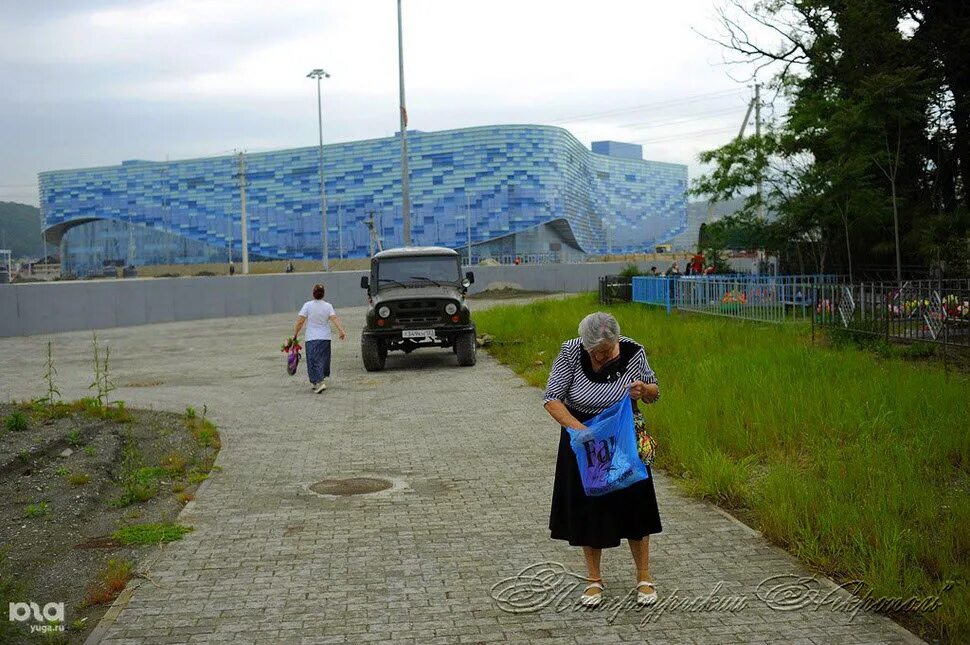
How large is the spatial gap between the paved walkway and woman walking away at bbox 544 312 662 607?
310 mm

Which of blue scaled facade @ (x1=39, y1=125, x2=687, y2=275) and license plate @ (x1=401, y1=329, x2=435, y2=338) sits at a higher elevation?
blue scaled facade @ (x1=39, y1=125, x2=687, y2=275)

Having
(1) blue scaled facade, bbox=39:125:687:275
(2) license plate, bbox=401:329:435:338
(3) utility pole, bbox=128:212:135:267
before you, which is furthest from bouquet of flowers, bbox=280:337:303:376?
(3) utility pole, bbox=128:212:135:267

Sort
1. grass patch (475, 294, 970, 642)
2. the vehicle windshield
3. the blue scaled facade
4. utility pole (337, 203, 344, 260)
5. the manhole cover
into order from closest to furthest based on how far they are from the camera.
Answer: grass patch (475, 294, 970, 642), the manhole cover, the vehicle windshield, the blue scaled facade, utility pole (337, 203, 344, 260)

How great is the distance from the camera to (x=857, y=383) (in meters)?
11.1

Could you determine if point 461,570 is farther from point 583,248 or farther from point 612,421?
point 583,248

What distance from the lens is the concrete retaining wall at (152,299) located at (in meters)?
30.4

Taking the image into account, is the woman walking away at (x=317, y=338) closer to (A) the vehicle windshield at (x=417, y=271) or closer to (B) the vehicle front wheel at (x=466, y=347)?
(B) the vehicle front wheel at (x=466, y=347)

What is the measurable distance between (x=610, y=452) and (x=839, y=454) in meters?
3.73

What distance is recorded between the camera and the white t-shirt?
15.4 meters

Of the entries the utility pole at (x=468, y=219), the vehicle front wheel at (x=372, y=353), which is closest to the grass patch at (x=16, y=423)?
the vehicle front wheel at (x=372, y=353)

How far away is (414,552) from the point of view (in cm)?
650

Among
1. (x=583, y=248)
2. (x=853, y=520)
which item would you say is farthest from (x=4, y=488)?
(x=583, y=248)

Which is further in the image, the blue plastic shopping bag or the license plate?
the license plate

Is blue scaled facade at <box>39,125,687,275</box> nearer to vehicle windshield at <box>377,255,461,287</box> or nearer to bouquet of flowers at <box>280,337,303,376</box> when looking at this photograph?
vehicle windshield at <box>377,255,461,287</box>
